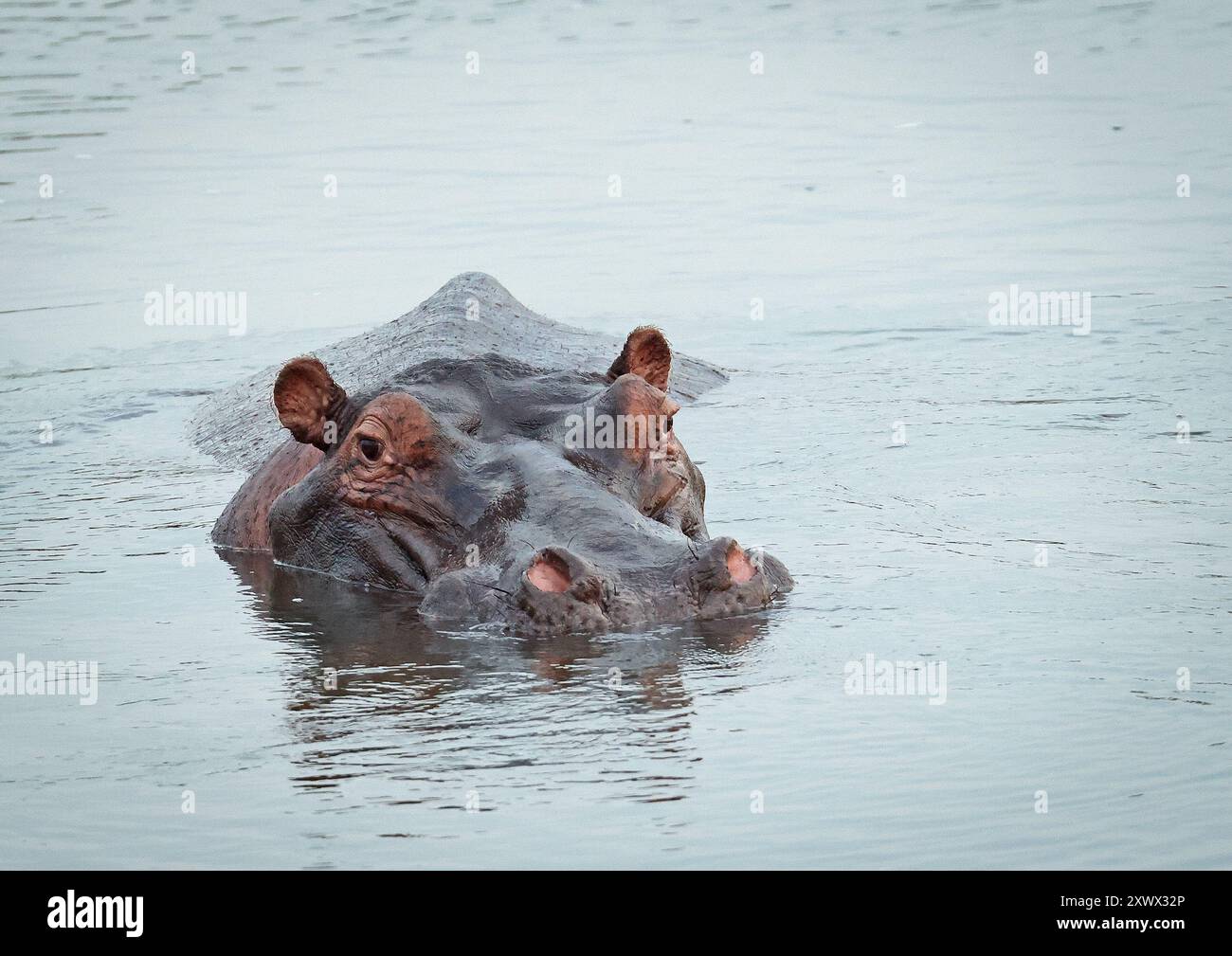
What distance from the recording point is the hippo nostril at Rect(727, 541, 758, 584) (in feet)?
27.0

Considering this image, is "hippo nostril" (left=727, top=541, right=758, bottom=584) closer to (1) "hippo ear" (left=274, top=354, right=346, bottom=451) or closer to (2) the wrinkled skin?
(2) the wrinkled skin

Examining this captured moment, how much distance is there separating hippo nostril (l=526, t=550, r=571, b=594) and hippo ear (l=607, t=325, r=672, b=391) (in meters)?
2.23

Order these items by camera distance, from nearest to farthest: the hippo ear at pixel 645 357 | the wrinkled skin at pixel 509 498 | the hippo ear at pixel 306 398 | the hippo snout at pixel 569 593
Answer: the hippo snout at pixel 569 593, the wrinkled skin at pixel 509 498, the hippo ear at pixel 306 398, the hippo ear at pixel 645 357

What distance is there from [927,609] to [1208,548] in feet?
5.58

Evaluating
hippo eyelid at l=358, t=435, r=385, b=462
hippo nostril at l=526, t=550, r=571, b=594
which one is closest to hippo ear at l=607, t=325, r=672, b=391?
hippo eyelid at l=358, t=435, r=385, b=462

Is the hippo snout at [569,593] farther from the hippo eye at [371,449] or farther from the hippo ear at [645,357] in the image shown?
the hippo ear at [645,357]

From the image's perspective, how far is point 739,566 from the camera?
8305 mm

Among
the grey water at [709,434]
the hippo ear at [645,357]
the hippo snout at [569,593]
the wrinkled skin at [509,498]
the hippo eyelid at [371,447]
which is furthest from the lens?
the hippo ear at [645,357]

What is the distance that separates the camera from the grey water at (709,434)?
6.59 metres

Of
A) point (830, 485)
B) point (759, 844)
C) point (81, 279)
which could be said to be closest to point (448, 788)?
point (759, 844)

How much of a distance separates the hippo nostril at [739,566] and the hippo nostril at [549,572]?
689 mm

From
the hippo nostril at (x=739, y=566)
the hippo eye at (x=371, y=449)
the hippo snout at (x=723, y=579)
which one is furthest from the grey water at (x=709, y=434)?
the hippo eye at (x=371, y=449)

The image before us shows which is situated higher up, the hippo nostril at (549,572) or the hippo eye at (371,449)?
the hippo eye at (371,449)

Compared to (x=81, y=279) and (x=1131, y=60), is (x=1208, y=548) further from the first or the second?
(x=1131, y=60)
